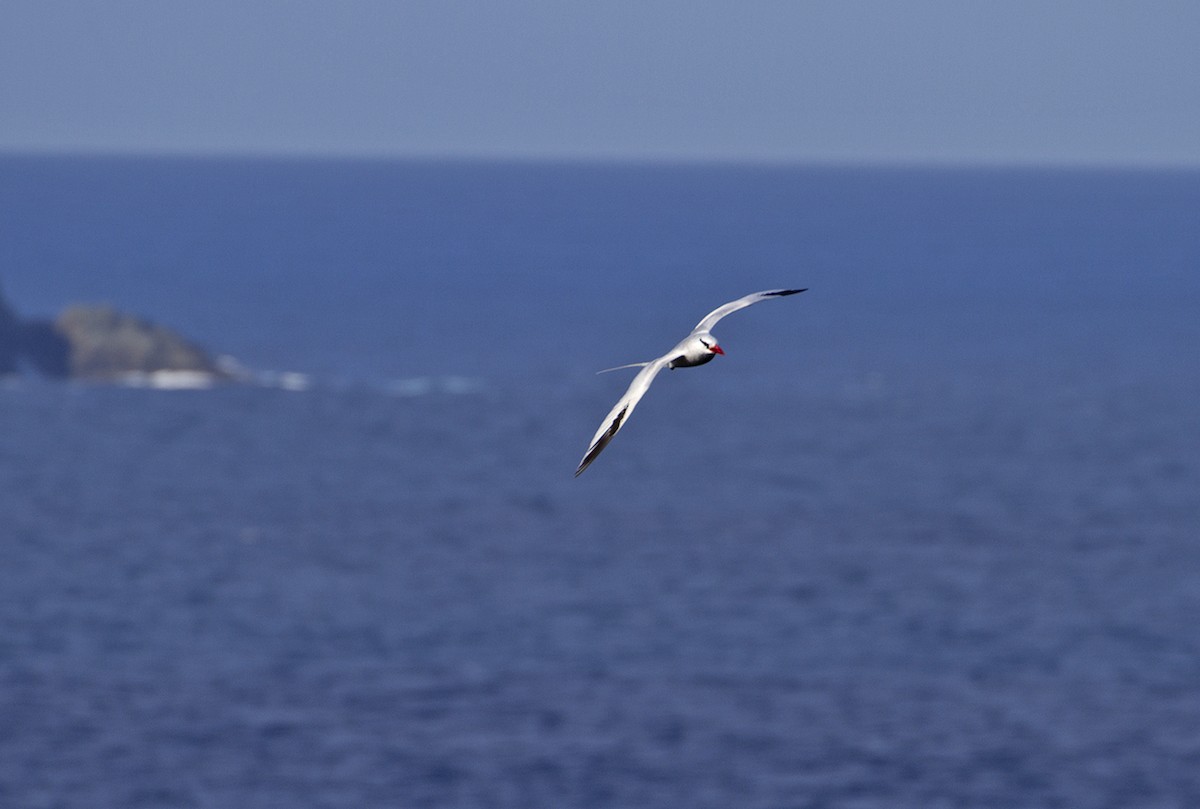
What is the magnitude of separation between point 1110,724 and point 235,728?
33864 millimetres

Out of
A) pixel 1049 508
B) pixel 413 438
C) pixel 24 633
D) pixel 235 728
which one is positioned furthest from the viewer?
pixel 413 438

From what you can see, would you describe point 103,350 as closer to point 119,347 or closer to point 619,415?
point 119,347

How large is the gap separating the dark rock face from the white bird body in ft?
421

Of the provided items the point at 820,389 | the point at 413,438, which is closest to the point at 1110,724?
the point at 413,438

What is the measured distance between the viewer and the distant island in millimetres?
137625

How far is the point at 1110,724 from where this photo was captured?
233ft

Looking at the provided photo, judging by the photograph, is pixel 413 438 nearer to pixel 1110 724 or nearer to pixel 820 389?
pixel 820 389

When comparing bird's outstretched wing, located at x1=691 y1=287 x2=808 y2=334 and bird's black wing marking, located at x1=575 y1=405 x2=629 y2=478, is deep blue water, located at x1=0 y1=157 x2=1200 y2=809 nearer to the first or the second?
bird's outstretched wing, located at x1=691 y1=287 x2=808 y2=334

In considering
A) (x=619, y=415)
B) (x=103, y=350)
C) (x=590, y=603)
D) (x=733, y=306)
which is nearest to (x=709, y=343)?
(x=733, y=306)

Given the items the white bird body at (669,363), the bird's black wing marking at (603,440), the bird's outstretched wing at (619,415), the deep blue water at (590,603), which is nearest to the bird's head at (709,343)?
the white bird body at (669,363)

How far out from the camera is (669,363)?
9.83 metres

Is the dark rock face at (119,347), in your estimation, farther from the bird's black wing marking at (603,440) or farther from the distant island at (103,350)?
the bird's black wing marking at (603,440)

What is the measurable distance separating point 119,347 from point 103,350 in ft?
7.72

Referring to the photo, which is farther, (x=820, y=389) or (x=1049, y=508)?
(x=820, y=389)
